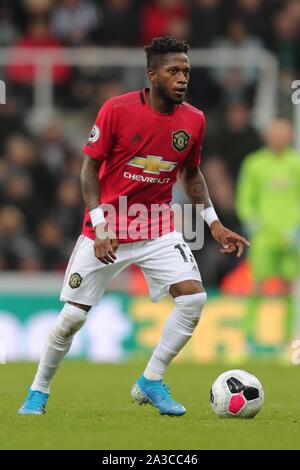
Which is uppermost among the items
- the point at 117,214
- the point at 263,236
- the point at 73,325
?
the point at 117,214

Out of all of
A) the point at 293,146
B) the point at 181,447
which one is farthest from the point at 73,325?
the point at 293,146

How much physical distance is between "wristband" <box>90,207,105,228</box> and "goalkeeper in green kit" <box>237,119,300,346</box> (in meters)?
5.96

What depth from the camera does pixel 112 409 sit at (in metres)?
7.86

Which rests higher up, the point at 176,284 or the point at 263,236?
Result: the point at 176,284

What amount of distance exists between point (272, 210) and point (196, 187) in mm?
5625

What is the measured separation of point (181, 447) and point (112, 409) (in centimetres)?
204

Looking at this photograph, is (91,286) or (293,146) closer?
(91,286)

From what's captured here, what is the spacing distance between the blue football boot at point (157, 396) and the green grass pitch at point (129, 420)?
0.08 meters

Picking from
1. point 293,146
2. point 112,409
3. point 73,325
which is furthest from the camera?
point 293,146

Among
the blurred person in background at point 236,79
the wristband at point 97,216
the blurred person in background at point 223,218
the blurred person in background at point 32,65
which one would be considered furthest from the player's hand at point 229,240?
the blurred person in background at point 32,65

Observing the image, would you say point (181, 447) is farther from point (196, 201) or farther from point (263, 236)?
point (263, 236)

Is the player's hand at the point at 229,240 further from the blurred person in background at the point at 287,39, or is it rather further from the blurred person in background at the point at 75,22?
the blurred person in background at the point at 75,22

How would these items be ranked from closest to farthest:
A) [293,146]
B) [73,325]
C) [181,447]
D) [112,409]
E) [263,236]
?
[181,447] → [73,325] → [112,409] → [263,236] → [293,146]

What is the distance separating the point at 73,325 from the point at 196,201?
45.3 inches
